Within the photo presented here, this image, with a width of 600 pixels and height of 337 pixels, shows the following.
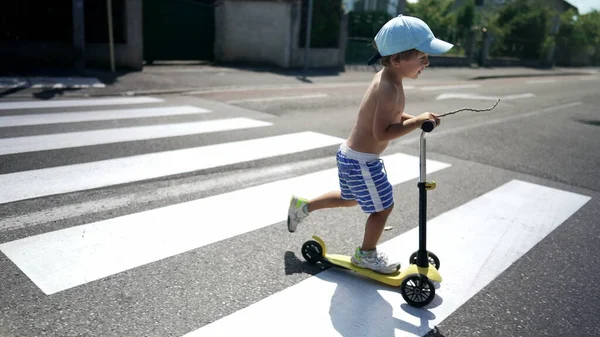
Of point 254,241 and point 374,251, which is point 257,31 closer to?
point 254,241

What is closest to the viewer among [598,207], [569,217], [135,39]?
[569,217]

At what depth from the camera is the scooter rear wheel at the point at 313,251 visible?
3221 millimetres

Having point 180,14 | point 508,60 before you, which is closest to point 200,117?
point 180,14

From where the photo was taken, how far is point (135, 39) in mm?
13820

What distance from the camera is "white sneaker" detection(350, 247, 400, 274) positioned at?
9.90 feet

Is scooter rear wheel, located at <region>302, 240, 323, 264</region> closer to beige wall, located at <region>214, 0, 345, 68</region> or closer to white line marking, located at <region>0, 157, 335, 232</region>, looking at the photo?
white line marking, located at <region>0, 157, 335, 232</region>

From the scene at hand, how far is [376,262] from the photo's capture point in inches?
119

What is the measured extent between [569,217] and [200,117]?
5.67 meters

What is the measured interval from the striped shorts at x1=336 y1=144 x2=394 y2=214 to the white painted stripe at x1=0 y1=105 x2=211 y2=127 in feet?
18.0

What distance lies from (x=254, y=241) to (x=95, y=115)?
520 cm

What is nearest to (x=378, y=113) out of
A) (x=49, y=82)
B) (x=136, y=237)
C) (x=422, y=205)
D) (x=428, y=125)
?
(x=428, y=125)

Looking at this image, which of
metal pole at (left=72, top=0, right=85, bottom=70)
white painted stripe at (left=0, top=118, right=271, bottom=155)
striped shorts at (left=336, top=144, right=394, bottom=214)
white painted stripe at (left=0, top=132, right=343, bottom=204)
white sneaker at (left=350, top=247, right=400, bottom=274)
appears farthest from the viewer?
metal pole at (left=72, top=0, right=85, bottom=70)

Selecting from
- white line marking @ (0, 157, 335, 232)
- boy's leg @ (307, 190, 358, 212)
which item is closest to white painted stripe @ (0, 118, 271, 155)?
white line marking @ (0, 157, 335, 232)

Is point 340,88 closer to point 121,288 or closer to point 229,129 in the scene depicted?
point 229,129
